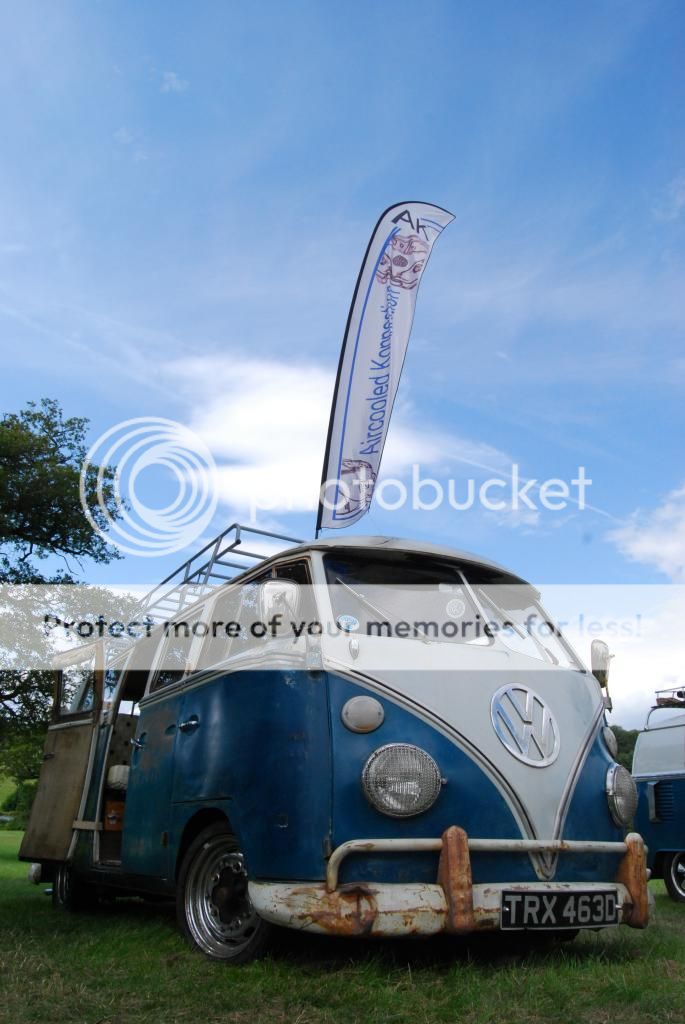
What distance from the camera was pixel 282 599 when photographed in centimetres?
506

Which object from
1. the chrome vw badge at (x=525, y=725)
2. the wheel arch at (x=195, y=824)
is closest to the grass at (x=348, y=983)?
the wheel arch at (x=195, y=824)

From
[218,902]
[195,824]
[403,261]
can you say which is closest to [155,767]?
[195,824]

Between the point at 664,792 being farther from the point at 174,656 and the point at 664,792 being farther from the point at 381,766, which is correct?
the point at 381,766

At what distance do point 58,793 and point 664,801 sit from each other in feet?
21.8

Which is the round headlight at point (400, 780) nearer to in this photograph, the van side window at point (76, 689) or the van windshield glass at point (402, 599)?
the van windshield glass at point (402, 599)

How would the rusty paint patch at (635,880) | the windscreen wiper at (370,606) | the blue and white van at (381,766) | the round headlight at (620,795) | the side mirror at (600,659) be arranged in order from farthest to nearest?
the side mirror at (600,659), the windscreen wiper at (370,606), the round headlight at (620,795), the rusty paint patch at (635,880), the blue and white van at (381,766)

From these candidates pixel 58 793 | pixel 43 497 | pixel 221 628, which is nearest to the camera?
pixel 221 628

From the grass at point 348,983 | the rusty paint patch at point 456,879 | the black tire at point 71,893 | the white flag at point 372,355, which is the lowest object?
the grass at point 348,983

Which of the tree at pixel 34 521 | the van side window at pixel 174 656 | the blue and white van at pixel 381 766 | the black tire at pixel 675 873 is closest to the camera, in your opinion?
the blue and white van at pixel 381 766

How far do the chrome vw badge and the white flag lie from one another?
18.5ft

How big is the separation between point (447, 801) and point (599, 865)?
3.32 ft

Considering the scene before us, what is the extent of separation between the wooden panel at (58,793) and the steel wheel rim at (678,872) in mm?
6550

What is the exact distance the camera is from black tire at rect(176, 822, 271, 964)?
4.77 m

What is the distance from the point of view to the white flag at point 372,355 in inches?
423
